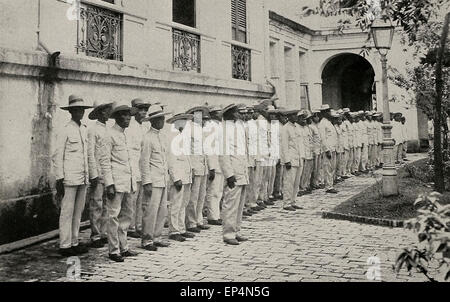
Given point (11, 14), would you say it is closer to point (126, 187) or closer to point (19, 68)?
point (19, 68)

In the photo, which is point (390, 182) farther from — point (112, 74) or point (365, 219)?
point (112, 74)

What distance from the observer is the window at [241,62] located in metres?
12.7

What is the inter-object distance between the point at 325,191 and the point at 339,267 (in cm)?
639

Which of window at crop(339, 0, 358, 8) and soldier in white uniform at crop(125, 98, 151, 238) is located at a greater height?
window at crop(339, 0, 358, 8)

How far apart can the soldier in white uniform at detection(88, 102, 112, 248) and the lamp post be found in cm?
513

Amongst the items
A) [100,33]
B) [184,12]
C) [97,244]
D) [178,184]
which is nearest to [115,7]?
[100,33]

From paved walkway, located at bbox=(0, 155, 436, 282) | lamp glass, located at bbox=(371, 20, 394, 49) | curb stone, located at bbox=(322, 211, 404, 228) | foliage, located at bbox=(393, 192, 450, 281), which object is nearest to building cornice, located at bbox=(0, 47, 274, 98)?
paved walkway, located at bbox=(0, 155, 436, 282)

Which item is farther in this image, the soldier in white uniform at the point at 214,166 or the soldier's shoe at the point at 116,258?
the soldier in white uniform at the point at 214,166

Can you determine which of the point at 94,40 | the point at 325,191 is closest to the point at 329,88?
the point at 325,191

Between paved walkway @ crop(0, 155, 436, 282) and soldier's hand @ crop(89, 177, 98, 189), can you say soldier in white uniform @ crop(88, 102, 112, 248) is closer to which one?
soldier's hand @ crop(89, 177, 98, 189)

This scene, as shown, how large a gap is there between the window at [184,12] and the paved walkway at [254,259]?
218 inches

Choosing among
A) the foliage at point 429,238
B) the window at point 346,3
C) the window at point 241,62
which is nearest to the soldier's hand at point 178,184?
the window at point 346,3

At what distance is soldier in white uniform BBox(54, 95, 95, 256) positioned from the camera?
6.23 metres

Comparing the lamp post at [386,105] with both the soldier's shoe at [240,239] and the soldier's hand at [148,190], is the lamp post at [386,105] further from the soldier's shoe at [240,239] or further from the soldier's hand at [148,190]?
the soldier's hand at [148,190]
